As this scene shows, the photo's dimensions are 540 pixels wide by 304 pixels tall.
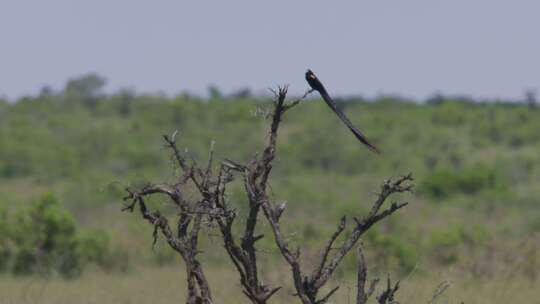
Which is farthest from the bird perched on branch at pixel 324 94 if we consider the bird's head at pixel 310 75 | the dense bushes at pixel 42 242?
the dense bushes at pixel 42 242

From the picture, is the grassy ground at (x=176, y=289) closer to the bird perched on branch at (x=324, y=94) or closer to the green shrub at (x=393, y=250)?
the green shrub at (x=393, y=250)

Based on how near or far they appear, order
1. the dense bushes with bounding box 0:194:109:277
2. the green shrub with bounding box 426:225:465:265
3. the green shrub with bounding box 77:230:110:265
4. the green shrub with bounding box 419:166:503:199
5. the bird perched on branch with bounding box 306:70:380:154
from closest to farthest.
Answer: the bird perched on branch with bounding box 306:70:380:154 < the dense bushes with bounding box 0:194:109:277 < the green shrub with bounding box 77:230:110:265 < the green shrub with bounding box 426:225:465:265 < the green shrub with bounding box 419:166:503:199

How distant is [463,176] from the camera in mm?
29219

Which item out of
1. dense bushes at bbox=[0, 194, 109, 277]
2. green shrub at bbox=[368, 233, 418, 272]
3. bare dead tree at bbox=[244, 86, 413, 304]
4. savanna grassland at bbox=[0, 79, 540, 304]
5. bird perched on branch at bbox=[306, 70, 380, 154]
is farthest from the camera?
green shrub at bbox=[368, 233, 418, 272]

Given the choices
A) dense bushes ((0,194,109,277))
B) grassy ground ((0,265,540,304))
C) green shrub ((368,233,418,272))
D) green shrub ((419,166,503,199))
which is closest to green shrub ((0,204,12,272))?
dense bushes ((0,194,109,277))

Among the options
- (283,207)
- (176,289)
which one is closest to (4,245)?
(176,289)

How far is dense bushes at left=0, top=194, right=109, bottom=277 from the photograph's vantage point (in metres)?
13.2

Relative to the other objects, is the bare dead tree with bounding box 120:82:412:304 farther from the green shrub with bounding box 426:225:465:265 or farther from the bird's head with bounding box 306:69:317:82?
the green shrub with bounding box 426:225:465:265

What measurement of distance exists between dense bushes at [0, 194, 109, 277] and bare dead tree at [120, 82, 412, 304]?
9007 millimetres

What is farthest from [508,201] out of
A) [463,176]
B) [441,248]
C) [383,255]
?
[383,255]

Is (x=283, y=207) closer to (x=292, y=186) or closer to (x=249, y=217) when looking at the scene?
(x=249, y=217)

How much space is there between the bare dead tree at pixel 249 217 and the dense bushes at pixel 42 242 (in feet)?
29.6

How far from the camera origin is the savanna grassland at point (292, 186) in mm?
10891

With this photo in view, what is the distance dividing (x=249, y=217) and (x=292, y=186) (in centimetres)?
2522
